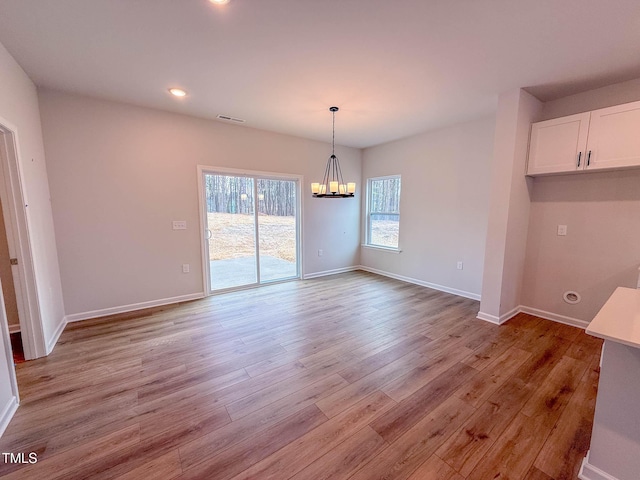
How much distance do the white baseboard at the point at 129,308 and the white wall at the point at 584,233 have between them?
4.84m

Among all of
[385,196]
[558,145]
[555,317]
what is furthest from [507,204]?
[385,196]

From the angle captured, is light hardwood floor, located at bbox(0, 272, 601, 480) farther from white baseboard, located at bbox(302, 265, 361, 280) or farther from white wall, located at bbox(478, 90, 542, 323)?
white baseboard, located at bbox(302, 265, 361, 280)

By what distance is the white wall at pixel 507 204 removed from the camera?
2959mm

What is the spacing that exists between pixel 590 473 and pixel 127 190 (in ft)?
15.7

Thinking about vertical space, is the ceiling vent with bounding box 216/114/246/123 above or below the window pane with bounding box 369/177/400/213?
above

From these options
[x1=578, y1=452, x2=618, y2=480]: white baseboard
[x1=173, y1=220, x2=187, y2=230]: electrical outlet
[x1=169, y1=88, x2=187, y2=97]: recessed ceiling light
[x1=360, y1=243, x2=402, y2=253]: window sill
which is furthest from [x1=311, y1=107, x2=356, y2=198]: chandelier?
[x1=578, y1=452, x2=618, y2=480]: white baseboard

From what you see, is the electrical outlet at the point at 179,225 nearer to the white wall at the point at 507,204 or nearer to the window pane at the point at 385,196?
the window pane at the point at 385,196

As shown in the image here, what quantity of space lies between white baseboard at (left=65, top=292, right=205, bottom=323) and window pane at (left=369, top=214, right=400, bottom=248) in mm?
3612

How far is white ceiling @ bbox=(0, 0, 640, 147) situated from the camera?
1.74 m

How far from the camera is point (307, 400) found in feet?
6.33

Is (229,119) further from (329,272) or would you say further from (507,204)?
(507,204)

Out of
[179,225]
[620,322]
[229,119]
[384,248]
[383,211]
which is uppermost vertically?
[229,119]

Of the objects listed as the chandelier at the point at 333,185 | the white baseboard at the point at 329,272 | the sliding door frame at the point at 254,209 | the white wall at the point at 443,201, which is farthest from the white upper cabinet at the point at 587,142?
the white baseboard at the point at 329,272

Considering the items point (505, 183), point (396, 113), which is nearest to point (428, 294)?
point (505, 183)
